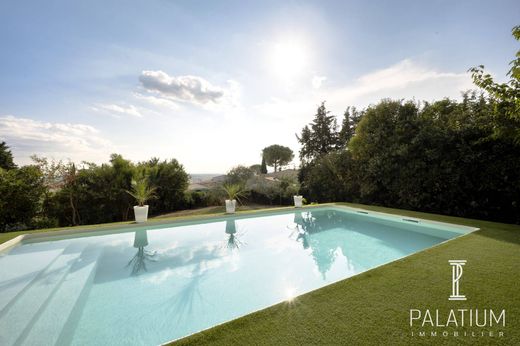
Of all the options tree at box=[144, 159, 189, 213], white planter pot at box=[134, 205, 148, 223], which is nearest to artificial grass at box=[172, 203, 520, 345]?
white planter pot at box=[134, 205, 148, 223]

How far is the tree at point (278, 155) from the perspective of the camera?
1671 inches

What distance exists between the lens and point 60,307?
2828mm

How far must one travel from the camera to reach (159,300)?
3.32 meters

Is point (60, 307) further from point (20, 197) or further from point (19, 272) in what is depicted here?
point (20, 197)

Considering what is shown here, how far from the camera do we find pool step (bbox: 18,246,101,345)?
2.30 meters

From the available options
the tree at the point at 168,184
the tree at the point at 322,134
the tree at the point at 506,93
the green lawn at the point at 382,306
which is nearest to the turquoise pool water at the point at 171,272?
the green lawn at the point at 382,306

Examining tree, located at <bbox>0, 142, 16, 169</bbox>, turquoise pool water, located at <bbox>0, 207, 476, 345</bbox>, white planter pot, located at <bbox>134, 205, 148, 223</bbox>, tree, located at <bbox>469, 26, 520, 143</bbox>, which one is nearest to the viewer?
turquoise pool water, located at <bbox>0, 207, 476, 345</bbox>

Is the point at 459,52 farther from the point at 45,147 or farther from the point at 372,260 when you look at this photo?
the point at 45,147

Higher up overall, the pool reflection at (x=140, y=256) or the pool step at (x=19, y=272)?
the pool step at (x=19, y=272)

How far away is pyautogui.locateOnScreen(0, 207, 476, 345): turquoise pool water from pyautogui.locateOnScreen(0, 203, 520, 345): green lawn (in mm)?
962

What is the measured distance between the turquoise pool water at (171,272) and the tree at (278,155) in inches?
1368

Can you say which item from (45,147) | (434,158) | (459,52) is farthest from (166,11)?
(434,158)

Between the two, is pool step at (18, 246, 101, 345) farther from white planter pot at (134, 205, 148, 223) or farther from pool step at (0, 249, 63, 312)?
white planter pot at (134, 205, 148, 223)

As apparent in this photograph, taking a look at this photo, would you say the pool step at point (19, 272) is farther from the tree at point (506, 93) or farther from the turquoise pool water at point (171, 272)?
the tree at point (506, 93)
